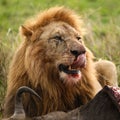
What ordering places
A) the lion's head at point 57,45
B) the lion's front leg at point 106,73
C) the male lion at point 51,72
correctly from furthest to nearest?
the lion's front leg at point 106,73, the male lion at point 51,72, the lion's head at point 57,45

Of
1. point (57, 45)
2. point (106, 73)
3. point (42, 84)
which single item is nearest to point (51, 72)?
point (42, 84)

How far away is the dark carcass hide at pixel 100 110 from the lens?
203 inches

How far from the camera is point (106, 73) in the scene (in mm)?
7215

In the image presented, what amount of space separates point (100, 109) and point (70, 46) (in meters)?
0.95

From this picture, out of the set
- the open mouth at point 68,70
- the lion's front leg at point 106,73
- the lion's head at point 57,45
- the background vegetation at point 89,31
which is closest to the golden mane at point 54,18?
the lion's head at point 57,45

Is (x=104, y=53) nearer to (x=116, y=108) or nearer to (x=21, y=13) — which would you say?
(x=116, y=108)

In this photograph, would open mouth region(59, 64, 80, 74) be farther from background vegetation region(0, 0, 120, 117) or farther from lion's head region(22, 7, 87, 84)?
background vegetation region(0, 0, 120, 117)

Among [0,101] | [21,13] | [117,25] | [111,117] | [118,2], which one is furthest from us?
[118,2]

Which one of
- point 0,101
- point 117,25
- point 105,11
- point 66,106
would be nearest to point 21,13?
point 105,11

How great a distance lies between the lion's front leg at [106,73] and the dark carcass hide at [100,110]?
1.85m

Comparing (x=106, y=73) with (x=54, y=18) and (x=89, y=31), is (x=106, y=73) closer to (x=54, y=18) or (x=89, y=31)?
(x=54, y=18)

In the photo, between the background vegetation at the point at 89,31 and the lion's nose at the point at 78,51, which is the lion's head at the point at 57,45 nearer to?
the lion's nose at the point at 78,51

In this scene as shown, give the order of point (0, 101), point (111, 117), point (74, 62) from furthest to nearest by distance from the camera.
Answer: point (0, 101) < point (74, 62) < point (111, 117)

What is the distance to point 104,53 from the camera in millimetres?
8930
